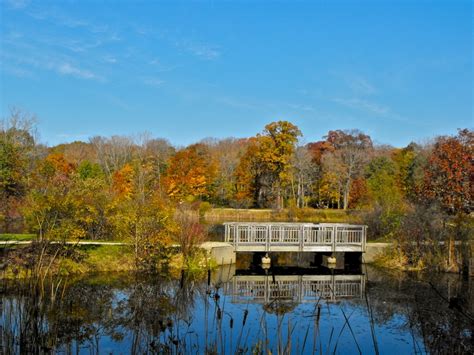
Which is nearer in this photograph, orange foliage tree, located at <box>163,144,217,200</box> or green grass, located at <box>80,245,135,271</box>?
green grass, located at <box>80,245,135,271</box>

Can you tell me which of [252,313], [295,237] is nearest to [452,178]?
[295,237]

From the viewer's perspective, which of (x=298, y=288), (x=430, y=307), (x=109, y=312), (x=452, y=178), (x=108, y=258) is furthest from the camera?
(x=452, y=178)

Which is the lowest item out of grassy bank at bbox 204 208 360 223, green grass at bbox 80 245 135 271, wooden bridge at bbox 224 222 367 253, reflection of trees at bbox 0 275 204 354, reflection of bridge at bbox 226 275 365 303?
reflection of bridge at bbox 226 275 365 303

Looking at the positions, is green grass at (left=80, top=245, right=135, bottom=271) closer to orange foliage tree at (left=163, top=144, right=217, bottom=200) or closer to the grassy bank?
the grassy bank

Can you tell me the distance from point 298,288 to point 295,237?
4.73 meters

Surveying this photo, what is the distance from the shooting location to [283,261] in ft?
61.4

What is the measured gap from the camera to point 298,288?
13.5 metres

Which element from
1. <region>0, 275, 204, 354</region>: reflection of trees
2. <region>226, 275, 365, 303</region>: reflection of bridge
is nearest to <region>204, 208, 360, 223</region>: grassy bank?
<region>226, 275, 365, 303</region>: reflection of bridge

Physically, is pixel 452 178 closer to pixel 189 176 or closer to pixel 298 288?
pixel 298 288

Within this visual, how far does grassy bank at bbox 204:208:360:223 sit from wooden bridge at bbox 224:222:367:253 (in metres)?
17.9

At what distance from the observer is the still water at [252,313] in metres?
6.61

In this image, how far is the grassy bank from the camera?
3688 cm

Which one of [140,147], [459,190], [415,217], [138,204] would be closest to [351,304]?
[415,217]

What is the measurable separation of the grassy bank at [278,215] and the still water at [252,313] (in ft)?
68.7
